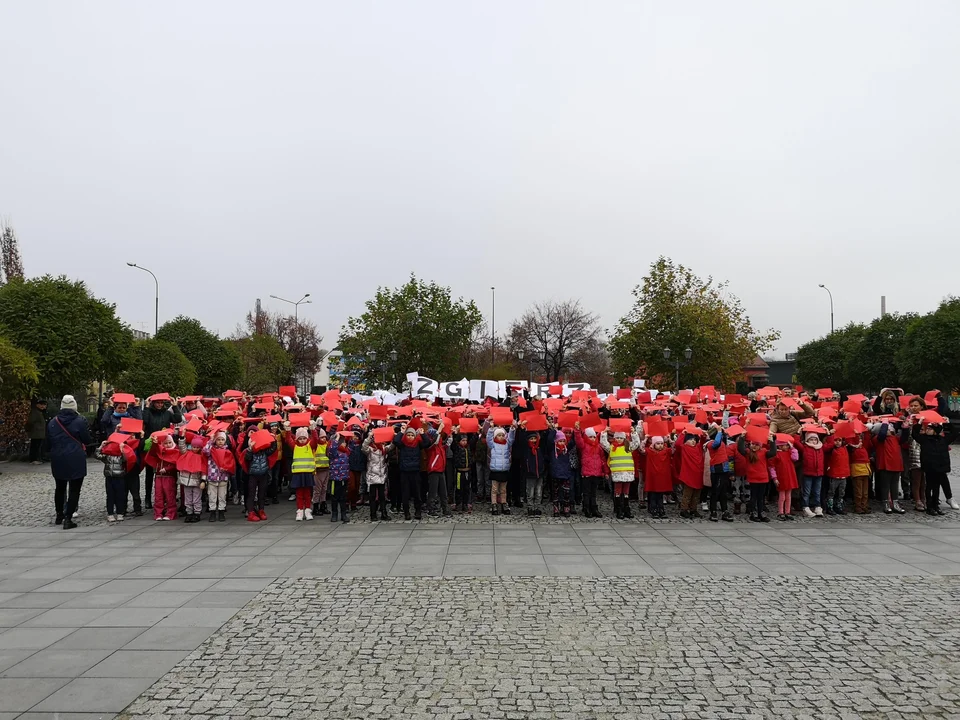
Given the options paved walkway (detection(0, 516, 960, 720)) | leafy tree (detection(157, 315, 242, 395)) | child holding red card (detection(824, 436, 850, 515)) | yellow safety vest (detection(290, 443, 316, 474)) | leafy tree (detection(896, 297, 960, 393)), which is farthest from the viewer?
leafy tree (detection(157, 315, 242, 395))

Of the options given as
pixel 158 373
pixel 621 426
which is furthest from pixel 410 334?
pixel 621 426

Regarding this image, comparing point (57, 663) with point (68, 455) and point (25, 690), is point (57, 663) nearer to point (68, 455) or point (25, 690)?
point (25, 690)

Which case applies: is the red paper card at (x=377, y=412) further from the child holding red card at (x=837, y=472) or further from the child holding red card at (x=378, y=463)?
the child holding red card at (x=837, y=472)

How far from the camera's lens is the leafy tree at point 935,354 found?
31438 mm

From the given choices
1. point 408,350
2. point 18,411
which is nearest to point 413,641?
point 18,411

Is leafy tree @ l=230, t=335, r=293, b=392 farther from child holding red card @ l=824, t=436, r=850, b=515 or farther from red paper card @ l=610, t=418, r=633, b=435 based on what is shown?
child holding red card @ l=824, t=436, r=850, b=515

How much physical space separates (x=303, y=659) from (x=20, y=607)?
3498 mm

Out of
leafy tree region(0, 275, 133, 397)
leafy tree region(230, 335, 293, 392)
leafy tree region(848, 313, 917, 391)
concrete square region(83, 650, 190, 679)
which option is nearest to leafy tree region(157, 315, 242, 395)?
leafy tree region(230, 335, 293, 392)

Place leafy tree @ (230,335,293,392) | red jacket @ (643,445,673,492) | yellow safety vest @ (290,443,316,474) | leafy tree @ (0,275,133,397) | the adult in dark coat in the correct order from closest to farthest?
the adult in dark coat, yellow safety vest @ (290,443,316,474), red jacket @ (643,445,673,492), leafy tree @ (0,275,133,397), leafy tree @ (230,335,293,392)

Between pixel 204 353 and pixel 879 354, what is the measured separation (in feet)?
153

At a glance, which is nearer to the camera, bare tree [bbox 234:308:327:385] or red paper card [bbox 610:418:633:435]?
red paper card [bbox 610:418:633:435]

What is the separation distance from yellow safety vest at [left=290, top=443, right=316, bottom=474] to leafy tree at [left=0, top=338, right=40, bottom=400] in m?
12.9

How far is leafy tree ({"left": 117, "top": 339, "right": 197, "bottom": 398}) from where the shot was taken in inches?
1369

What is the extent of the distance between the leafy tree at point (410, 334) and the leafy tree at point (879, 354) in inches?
1137
